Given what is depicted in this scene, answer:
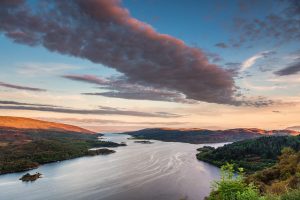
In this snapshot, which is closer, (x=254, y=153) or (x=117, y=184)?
(x=117, y=184)

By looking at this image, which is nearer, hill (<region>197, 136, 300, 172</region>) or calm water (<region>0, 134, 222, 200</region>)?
calm water (<region>0, 134, 222, 200</region>)

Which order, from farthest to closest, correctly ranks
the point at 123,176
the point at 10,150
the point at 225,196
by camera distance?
the point at 10,150 → the point at 123,176 → the point at 225,196

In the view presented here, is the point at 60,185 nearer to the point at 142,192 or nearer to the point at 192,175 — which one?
the point at 142,192

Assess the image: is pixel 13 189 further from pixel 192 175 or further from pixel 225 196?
pixel 225 196

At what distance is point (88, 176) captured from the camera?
9712cm

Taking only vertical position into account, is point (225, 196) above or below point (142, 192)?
above

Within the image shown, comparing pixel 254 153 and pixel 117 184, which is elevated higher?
pixel 254 153

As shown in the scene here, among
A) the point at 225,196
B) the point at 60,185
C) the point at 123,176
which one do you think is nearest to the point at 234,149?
the point at 123,176

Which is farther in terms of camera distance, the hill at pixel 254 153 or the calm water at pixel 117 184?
the hill at pixel 254 153

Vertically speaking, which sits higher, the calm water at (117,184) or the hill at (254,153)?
the hill at (254,153)

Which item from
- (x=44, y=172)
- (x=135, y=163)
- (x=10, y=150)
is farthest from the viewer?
(x=10, y=150)

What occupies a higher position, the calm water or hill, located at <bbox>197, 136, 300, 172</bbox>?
hill, located at <bbox>197, 136, 300, 172</bbox>

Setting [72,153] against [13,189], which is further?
[72,153]

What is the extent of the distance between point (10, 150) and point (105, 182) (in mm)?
95518
